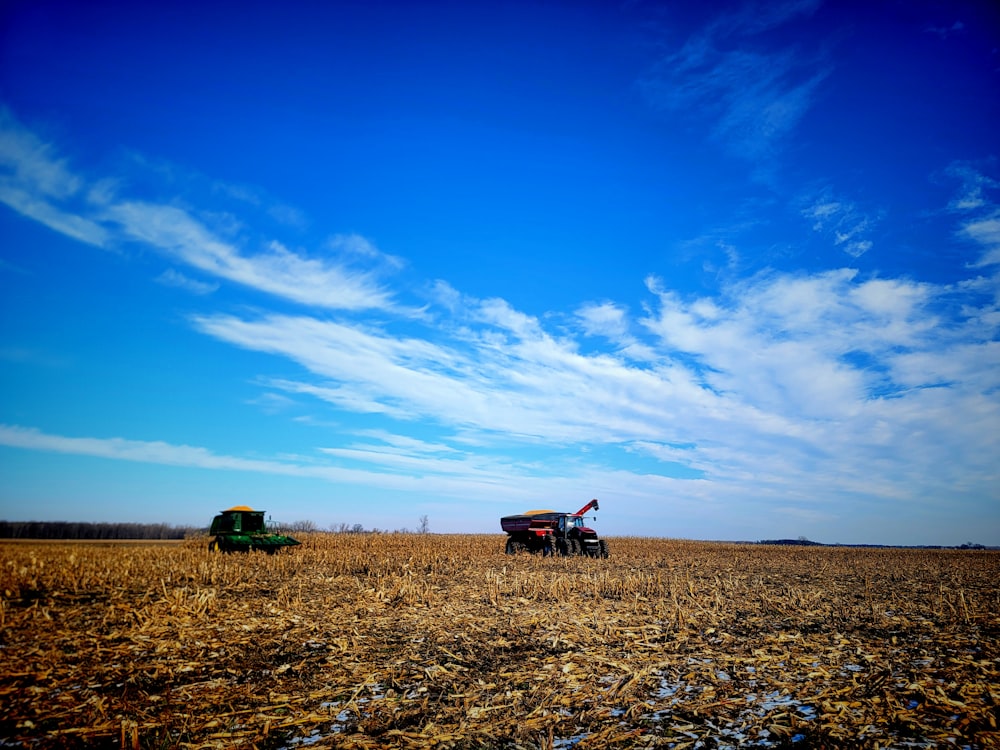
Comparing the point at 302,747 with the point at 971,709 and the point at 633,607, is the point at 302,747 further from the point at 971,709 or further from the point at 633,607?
the point at 633,607

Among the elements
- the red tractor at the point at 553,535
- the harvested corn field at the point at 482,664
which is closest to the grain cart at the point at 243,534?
the harvested corn field at the point at 482,664

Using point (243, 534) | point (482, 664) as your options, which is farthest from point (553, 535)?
point (482, 664)

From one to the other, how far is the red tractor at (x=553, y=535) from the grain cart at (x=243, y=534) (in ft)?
36.4

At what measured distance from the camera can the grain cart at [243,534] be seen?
2488 cm

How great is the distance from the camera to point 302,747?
6133mm

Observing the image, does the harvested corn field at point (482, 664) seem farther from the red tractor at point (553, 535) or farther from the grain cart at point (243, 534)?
the red tractor at point (553, 535)

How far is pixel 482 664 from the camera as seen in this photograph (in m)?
9.15

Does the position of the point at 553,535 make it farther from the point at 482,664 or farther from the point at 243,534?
the point at 482,664

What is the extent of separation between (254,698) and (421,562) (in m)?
15.0

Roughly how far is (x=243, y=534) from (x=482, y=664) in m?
20.9

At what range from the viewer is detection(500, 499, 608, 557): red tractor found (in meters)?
26.9

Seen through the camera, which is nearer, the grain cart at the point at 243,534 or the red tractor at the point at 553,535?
the grain cart at the point at 243,534

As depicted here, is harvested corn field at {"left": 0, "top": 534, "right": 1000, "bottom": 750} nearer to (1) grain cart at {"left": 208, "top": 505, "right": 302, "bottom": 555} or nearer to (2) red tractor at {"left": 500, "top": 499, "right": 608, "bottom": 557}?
(1) grain cart at {"left": 208, "top": 505, "right": 302, "bottom": 555}

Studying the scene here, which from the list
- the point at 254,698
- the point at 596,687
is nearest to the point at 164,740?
the point at 254,698
